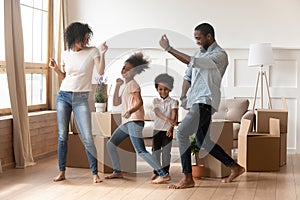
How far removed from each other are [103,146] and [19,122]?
0.96 m

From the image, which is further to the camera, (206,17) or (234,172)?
(206,17)

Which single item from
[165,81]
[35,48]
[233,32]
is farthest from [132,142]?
[233,32]

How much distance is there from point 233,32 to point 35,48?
8.26ft

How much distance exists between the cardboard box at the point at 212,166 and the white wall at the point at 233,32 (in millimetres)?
1942

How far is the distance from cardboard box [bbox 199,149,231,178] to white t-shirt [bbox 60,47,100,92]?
4.23 feet

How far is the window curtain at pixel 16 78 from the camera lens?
556cm

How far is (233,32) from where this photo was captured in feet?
23.4

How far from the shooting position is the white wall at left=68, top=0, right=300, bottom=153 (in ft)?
23.0

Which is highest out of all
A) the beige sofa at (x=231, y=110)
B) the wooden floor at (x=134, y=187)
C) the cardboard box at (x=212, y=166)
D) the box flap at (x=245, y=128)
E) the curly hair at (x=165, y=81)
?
the curly hair at (x=165, y=81)

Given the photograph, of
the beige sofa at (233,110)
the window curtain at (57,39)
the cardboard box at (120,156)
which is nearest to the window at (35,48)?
the window curtain at (57,39)

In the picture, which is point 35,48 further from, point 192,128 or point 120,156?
point 192,128

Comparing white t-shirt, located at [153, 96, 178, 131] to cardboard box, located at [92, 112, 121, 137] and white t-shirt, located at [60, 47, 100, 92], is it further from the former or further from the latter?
white t-shirt, located at [60, 47, 100, 92]

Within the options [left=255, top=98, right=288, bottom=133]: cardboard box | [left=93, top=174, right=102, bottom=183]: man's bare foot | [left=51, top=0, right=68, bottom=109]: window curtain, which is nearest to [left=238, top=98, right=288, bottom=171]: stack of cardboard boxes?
[left=255, top=98, right=288, bottom=133]: cardboard box

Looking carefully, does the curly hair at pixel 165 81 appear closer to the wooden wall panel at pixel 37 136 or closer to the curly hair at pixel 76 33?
the curly hair at pixel 76 33
